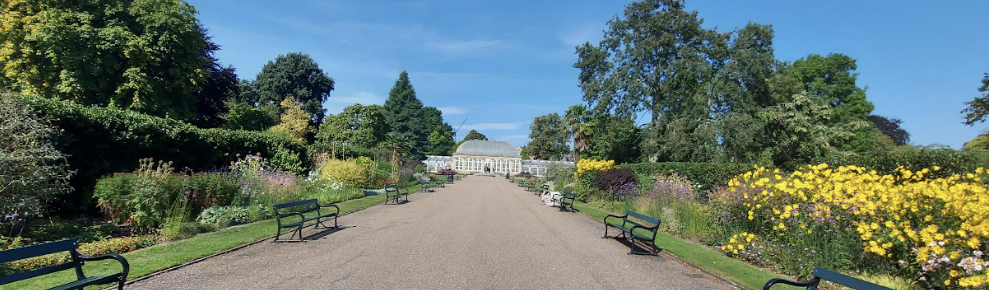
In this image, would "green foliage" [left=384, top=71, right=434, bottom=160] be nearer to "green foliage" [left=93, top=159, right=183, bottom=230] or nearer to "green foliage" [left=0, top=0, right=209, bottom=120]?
"green foliage" [left=0, top=0, right=209, bottom=120]

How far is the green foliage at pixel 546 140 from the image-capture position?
235 ft

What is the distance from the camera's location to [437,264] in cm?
647

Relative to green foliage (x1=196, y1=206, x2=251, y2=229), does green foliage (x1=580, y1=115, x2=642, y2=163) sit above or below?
above

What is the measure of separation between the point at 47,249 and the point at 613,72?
3347cm

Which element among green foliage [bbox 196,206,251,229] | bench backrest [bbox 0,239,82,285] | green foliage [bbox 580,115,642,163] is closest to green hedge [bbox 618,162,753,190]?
green foliage [bbox 580,115,642,163]

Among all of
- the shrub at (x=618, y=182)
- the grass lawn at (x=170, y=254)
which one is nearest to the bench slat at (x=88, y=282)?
the grass lawn at (x=170, y=254)

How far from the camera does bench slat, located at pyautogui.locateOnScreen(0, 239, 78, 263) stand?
368cm

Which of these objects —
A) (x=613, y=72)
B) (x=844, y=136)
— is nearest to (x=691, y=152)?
(x=613, y=72)

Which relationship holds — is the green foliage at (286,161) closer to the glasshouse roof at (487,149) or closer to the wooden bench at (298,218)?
the wooden bench at (298,218)

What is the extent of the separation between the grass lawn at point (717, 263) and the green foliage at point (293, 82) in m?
48.7

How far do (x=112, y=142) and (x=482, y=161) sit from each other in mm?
59746

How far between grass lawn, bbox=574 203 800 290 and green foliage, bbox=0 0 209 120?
21.8 meters

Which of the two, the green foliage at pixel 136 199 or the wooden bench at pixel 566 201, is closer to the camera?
→ the green foliage at pixel 136 199

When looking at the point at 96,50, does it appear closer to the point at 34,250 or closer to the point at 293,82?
the point at 34,250
